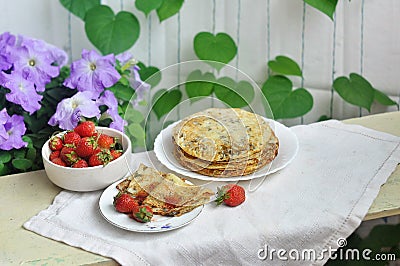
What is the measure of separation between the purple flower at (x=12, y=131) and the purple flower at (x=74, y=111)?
0.07 meters

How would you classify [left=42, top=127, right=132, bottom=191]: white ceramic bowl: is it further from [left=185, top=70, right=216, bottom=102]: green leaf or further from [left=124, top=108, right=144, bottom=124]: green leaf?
[left=185, top=70, right=216, bottom=102]: green leaf

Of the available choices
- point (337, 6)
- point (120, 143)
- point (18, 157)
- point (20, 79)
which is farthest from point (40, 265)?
point (337, 6)

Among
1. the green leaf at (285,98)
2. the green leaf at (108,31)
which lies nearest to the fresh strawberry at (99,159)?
the green leaf at (108,31)

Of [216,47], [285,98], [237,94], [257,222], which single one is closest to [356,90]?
[285,98]

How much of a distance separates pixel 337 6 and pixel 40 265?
3.88 ft

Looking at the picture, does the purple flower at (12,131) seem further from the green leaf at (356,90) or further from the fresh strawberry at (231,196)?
the green leaf at (356,90)

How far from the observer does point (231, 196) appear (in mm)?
1335

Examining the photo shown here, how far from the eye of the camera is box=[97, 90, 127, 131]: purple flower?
1.63 meters

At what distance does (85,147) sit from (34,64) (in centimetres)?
43

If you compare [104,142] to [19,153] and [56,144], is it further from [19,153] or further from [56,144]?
[19,153]

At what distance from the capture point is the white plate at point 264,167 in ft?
4.60

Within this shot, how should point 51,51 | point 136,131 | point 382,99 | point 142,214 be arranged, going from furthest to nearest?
1. point 382,99
2. point 51,51
3. point 136,131
4. point 142,214

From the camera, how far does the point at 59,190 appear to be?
4.70 ft

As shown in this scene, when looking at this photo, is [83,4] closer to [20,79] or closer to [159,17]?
[159,17]
